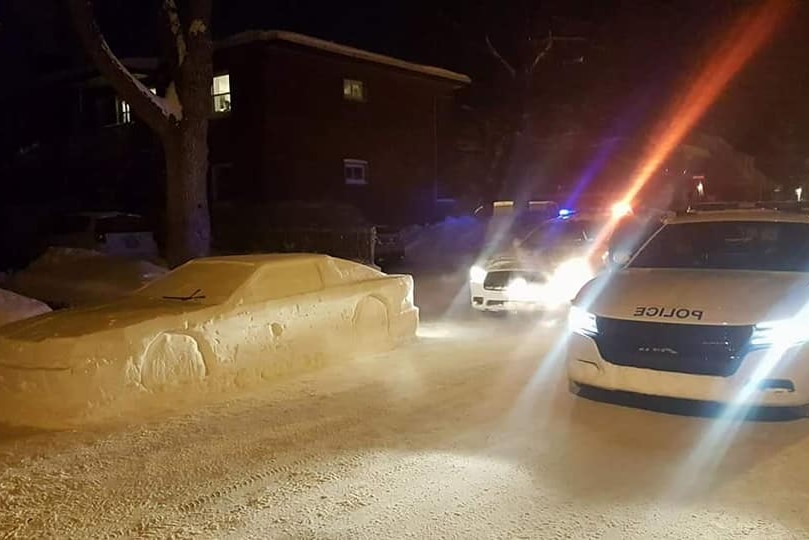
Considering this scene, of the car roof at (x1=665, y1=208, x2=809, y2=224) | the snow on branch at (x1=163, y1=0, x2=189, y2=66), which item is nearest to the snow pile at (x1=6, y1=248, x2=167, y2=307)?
the snow on branch at (x1=163, y1=0, x2=189, y2=66)

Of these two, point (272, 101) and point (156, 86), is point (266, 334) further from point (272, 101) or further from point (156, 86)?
point (156, 86)

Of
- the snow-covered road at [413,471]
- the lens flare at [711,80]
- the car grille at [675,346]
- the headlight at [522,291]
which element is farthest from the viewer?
the lens flare at [711,80]

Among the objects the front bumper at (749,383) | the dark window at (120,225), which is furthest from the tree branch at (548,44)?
the front bumper at (749,383)

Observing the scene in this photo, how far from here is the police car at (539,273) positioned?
37.7 feet

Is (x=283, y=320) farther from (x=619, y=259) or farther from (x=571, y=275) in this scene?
(x=571, y=275)

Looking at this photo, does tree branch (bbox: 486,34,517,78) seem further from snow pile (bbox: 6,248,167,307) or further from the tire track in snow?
the tire track in snow

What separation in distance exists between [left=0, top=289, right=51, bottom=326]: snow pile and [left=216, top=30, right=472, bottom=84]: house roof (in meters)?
14.5

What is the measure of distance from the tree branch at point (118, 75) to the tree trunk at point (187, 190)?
0.36 metres

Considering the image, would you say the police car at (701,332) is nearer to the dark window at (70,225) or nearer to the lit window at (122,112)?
the dark window at (70,225)

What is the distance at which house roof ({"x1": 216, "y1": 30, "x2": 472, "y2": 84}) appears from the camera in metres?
23.7

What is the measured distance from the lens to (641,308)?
19.9ft

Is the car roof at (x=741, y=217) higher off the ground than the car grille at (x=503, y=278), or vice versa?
the car roof at (x=741, y=217)

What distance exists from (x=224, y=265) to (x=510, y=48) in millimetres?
25068

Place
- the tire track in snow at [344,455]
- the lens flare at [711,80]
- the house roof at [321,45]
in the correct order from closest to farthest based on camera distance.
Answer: the tire track in snow at [344,455]
the house roof at [321,45]
the lens flare at [711,80]
